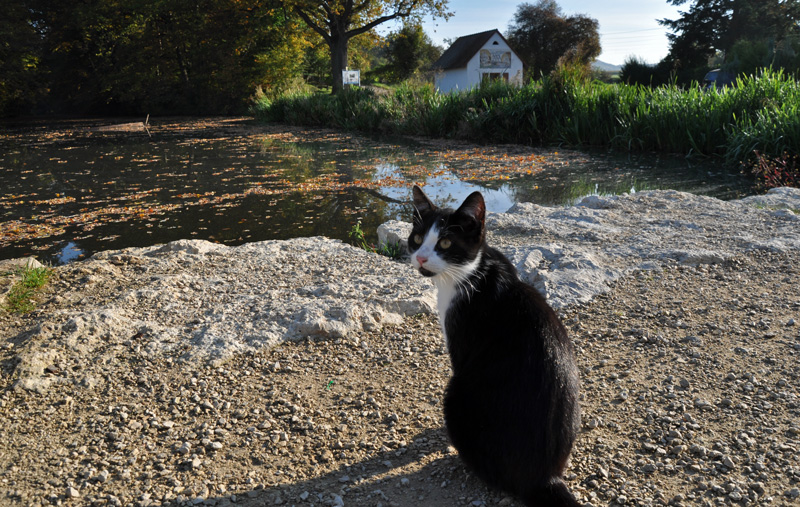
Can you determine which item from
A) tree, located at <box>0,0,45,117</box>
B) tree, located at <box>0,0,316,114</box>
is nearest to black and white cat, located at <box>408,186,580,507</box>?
tree, located at <box>0,0,316,114</box>

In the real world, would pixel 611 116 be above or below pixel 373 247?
above

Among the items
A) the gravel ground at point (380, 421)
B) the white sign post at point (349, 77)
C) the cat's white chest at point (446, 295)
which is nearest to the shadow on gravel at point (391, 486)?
the gravel ground at point (380, 421)

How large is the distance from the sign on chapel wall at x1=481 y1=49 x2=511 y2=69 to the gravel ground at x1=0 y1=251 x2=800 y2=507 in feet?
124

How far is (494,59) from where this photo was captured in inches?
1522

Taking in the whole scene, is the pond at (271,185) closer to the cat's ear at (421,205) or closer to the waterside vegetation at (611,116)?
the waterside vegetation at (611,116)

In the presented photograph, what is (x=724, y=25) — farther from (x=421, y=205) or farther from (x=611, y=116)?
(x=421, y=205)

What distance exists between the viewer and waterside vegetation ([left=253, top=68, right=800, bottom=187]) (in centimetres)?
820

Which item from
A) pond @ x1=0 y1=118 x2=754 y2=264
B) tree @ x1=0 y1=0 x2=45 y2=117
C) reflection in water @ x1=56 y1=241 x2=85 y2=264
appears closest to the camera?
reflection in water @ x1=56 y1=241 x2=85 y2=264

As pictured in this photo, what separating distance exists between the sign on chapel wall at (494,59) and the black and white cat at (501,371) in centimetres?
3909

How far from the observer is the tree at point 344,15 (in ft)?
76.8

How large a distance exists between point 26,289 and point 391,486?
10.1 ft

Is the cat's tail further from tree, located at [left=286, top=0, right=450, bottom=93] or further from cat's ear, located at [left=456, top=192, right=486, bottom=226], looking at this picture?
tree, located at [left=286, top=0, right=450, bottom=93]

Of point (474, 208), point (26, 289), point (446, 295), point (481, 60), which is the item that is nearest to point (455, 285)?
point (446, 295)

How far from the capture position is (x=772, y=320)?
10.4 feet
